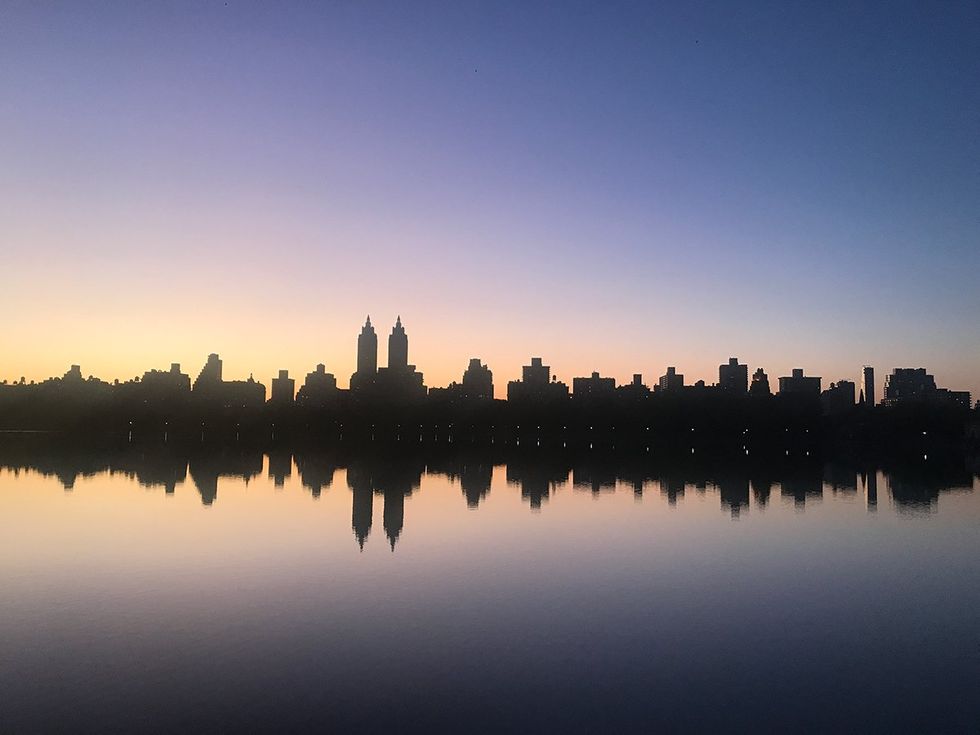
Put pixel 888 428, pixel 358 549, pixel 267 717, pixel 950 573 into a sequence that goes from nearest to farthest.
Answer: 1. pixel 267 717
2. pixel 950 573
3. pixel 358 549
4. pixel 888 428

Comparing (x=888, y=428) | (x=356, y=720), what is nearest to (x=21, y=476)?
(x=356, y=720)

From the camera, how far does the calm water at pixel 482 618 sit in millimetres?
15203

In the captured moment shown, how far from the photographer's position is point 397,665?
1756cm

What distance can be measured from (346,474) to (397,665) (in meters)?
58.1

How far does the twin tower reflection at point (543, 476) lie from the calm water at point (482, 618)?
207 inches

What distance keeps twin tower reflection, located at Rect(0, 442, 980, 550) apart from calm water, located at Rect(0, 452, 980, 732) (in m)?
5.26

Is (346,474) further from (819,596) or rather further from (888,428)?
(888,428)

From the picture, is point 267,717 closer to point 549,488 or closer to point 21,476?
point 549,488

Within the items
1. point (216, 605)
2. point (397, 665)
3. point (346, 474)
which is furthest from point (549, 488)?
point (397, 665)

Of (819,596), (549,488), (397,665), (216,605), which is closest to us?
(397,665)

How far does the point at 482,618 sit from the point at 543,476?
5530cm

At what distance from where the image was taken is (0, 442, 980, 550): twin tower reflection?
5608 cm

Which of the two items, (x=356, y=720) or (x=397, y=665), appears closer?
(x=356, y=720)

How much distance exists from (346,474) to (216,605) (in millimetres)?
51700
